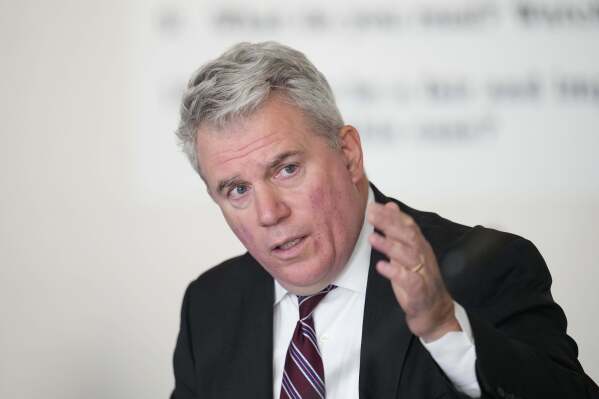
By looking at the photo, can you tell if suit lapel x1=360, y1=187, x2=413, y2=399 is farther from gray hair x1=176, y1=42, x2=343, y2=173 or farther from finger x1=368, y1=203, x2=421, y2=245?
finger x1=368, y1=203, x2=421, y2=245

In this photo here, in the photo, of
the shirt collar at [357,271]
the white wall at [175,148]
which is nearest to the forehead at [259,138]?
the shirt collar at [357,271]

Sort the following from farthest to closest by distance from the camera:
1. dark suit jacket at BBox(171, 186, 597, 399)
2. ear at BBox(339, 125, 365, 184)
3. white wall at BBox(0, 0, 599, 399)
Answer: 1. white wall at BBox(0, 0, 599, 399)
2. ear at BBox(339, 125, 365, 184)
3. dark suit jacket at BBox(171, 186, 597, 399)

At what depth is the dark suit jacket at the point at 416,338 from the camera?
5.52 feet

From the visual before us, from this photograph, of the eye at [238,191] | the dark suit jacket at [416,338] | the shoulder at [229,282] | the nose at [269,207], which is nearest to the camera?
the dark suit jacket at [416,338]

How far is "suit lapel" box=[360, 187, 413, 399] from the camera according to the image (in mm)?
1994

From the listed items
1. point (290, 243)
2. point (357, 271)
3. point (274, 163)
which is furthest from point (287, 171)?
point (357, 271)

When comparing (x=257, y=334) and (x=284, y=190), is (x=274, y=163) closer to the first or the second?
(x=284, y=190)

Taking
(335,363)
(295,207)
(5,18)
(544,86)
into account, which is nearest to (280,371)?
(335,363)

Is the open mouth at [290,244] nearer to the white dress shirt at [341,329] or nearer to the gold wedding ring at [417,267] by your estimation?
the white dress shirt at [341,329]

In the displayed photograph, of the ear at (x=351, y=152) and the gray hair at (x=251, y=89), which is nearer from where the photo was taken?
the gray hair at (x=251, y=89)

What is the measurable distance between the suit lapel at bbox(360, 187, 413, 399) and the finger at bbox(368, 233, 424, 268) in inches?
21.5

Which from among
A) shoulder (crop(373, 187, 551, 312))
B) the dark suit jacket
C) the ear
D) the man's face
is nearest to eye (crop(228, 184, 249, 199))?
the man's face

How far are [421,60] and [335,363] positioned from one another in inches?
57.2

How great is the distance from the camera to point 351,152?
2.21 metres
